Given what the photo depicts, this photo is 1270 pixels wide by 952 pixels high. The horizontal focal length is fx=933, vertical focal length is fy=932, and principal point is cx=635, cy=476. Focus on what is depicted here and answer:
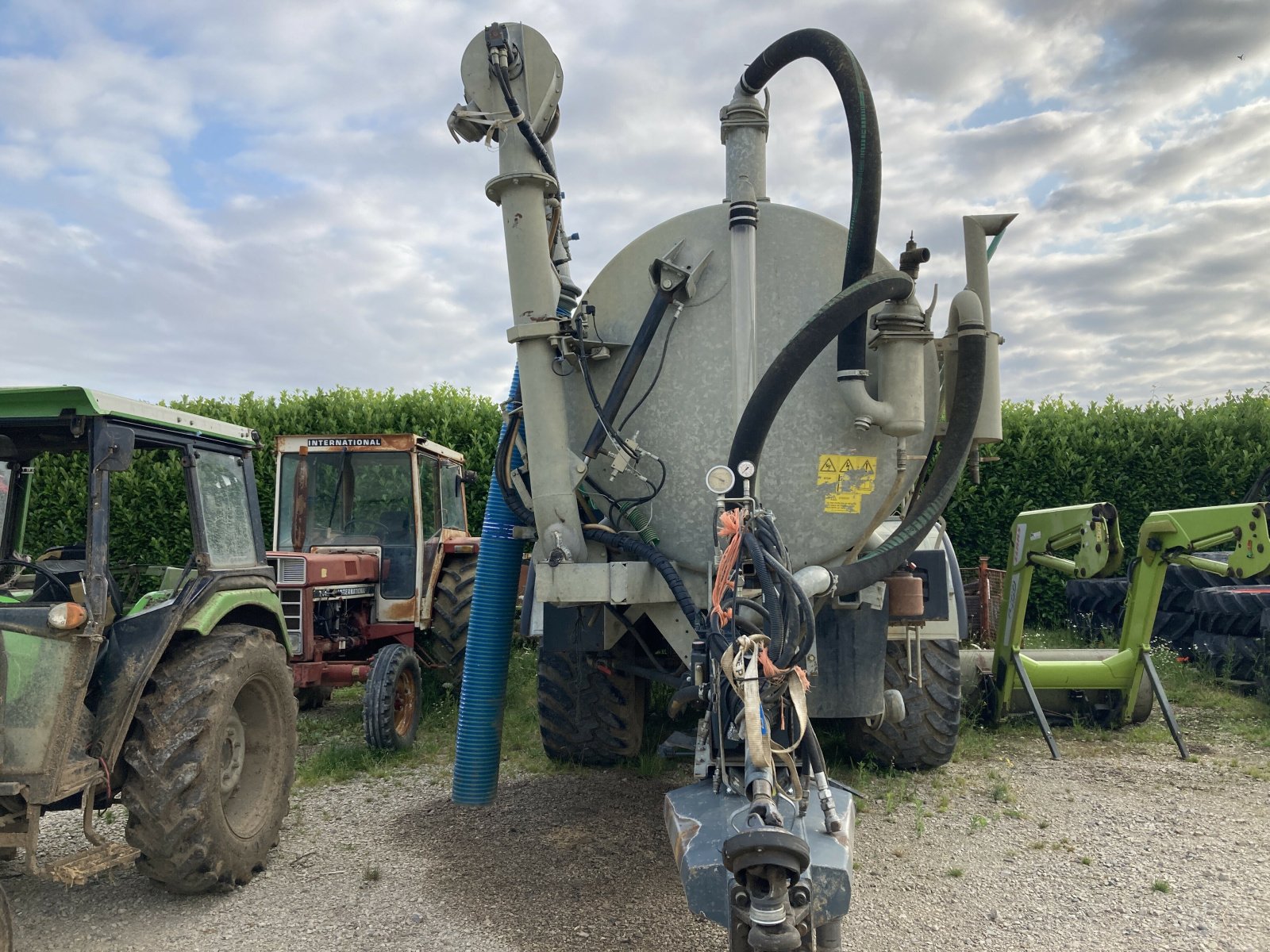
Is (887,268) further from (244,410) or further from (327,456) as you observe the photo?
(244,410)

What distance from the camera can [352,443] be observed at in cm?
704

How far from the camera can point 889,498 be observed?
12.0ft

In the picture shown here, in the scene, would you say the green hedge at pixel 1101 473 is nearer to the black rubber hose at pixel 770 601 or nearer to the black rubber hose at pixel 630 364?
the black rubber hose at pixel 630 364

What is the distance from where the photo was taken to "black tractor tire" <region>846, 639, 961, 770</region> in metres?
4.93

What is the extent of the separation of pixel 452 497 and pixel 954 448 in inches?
199

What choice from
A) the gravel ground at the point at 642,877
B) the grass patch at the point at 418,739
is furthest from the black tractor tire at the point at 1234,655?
the grass patch at the point at 418,739

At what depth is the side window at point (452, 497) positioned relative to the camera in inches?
298

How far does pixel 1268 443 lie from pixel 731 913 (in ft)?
33.2

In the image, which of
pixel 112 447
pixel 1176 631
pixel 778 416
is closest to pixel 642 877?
pixel 778 416

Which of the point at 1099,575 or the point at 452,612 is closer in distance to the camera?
the point at 1099,575

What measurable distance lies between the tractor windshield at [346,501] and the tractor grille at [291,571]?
786 mm

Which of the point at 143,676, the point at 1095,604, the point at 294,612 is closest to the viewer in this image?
the point at 143,676

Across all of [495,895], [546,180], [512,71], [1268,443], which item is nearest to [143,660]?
[495,895]

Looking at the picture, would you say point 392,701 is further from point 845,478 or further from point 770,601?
point 770,601
